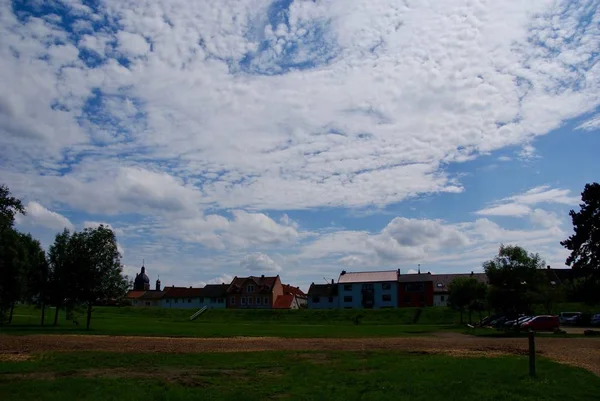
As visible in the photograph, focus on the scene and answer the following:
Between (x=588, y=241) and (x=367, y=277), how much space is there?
66.9 metres

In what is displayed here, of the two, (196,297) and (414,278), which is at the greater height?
(414,278)

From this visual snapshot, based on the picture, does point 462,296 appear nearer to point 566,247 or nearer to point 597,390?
point 566,247

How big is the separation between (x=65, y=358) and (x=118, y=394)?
936cm

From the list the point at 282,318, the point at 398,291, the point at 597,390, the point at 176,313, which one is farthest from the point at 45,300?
the point at 398,291

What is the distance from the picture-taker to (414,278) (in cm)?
11656

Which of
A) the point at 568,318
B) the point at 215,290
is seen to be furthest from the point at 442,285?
the point at 215,290

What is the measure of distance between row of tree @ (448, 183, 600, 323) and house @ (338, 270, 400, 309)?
4896 cm

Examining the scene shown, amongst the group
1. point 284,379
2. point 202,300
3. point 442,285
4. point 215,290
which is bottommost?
point 284,379

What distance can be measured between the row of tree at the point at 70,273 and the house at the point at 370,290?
71585 mm

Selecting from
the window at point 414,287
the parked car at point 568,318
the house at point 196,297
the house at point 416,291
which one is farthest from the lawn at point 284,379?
the house at point 196,297

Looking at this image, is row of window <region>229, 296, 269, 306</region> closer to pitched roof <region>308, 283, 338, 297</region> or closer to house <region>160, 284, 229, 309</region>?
house <region>160, 284, 229, 309</region>

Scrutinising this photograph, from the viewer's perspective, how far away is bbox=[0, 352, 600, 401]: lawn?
44.0ft

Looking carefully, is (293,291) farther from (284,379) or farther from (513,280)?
(284,379)

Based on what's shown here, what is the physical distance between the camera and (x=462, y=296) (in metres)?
63.7
